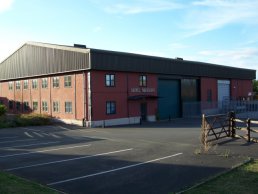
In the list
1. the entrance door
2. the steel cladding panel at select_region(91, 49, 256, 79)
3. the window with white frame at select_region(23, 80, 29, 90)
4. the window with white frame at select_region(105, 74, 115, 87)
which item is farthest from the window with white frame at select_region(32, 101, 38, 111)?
the entrance door

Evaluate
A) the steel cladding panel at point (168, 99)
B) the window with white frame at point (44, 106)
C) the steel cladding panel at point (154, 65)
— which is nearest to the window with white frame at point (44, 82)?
the window with white frame at point (44, 106)

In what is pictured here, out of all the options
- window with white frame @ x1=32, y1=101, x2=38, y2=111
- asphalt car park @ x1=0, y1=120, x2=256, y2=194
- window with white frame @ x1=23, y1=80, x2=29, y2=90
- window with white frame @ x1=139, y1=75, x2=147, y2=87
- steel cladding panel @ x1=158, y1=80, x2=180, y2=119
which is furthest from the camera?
window with white frame @ x1=23, y1=80, x2=29, y2=90

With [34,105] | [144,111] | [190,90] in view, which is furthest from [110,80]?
[190,90]

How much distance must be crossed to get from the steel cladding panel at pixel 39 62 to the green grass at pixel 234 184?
75.6ft

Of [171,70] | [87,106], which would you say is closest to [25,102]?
[87,106]

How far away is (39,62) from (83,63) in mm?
9491

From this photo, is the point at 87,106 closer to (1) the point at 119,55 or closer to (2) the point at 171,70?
(1) the point at 119,55

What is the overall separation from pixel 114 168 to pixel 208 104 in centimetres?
3622

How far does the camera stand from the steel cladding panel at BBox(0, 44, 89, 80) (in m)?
34.4

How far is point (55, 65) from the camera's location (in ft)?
123

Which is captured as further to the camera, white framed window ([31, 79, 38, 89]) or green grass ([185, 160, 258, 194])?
white framed window ([31, 79, 38, 89])

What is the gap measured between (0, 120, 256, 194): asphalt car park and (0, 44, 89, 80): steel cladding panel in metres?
14.7

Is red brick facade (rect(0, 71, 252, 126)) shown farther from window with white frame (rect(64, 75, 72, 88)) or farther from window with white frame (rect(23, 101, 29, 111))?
window with white frame (rect(23, 101, 29, 111))

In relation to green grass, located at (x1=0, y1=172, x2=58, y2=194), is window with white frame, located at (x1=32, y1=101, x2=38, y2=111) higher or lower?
higher
